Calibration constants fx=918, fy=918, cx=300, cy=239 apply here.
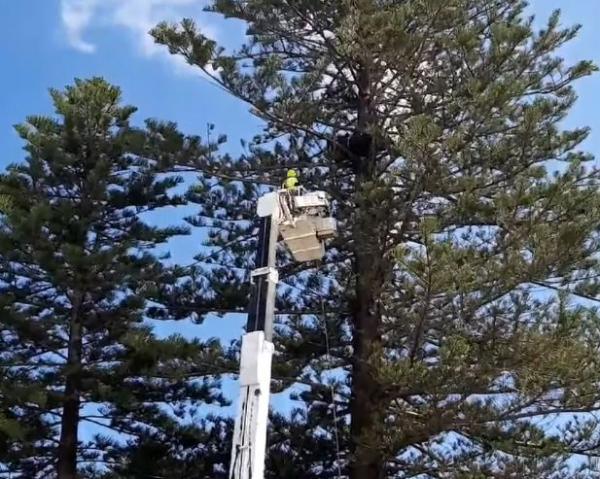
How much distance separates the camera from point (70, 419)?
9266mm

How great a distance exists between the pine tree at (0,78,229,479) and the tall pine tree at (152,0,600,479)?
2.19 ft

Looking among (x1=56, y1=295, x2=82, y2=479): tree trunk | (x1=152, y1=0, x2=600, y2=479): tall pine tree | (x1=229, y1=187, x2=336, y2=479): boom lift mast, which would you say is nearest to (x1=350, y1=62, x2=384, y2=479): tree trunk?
(x1=152, y1=0, x2=600, y2=479): tall pine tree

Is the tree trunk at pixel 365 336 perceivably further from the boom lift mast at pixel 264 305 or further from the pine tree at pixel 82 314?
the boom lift mast at pixel 264 305

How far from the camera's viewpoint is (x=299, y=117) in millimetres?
9508

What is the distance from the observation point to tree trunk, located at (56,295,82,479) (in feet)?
29.7

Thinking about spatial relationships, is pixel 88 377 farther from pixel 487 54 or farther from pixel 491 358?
pixel 487 54

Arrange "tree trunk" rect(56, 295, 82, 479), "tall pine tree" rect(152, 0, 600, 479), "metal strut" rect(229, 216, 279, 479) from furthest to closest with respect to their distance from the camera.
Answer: "tree trunk" rect(56, 295, 82, 479) < "tall pine tree" rect(152, 0, 600, 479) < "metal strut" rect(229, 216, 279, 479)

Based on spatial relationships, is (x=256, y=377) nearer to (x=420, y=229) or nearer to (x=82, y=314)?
(x=420, y=229)

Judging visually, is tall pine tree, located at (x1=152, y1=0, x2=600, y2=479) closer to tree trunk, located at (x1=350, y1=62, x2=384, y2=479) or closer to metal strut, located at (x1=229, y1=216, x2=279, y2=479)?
tree trunk, located at (x1=350, y1=62, x2=384, y2=479)

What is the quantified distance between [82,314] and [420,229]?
4.05m

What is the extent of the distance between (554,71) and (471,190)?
2377mm

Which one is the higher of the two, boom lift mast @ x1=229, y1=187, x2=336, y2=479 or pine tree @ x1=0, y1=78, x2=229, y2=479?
pine tree @ x1=0, y1=78, x2=229, y2=479

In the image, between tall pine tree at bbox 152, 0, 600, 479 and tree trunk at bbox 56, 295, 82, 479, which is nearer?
tall pine tree at bbox 152, 0, 600, 479

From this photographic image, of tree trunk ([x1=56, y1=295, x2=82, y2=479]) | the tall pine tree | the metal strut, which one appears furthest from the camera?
tree trunk ([x1=56, y1=295, x2=82, y2=479])
